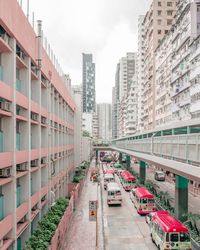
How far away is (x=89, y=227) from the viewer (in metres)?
24.9

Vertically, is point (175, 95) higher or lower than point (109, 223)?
higher

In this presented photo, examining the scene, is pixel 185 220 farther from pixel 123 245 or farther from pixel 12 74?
pixel 12 74

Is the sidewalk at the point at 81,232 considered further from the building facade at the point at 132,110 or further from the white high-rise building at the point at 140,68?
the building facade at the point at 132,110

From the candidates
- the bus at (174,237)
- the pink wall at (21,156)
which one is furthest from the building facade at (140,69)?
the pink wall at (21,156)

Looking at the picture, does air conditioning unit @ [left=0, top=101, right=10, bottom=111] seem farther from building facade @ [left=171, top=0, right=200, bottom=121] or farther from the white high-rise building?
the white high-rise building

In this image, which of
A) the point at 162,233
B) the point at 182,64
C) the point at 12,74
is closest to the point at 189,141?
the point at 162,233

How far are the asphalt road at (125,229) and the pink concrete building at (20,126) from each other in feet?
16.2

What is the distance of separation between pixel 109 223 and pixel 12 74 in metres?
16.7

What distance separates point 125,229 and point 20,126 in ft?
40.2

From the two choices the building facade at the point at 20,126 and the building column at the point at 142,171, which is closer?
the building facade at the point at 20,126

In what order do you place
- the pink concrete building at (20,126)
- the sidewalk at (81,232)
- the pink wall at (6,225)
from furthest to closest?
1. the sidewalk at (81,232)
2. the pink concrete building at (20,126)
3. the pink wall at (6,225)

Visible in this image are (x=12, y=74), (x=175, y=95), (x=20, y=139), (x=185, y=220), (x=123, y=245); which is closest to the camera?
(x=12, y=74)

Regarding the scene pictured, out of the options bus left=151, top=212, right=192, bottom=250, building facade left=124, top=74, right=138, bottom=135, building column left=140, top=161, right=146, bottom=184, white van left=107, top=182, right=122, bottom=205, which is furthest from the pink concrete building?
building facade left=124, top=74, right=138, bottom=135

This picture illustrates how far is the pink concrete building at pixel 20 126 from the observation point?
13.7m
